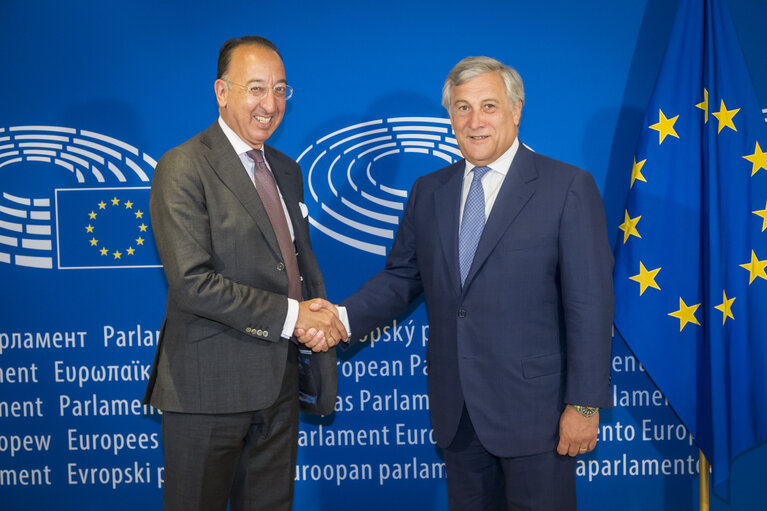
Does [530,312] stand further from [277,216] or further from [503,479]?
[277,216]

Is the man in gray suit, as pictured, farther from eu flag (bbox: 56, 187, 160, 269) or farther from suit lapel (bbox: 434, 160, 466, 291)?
eu flag (bbox: 56, 187, 160, 269)

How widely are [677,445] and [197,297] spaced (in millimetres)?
2345

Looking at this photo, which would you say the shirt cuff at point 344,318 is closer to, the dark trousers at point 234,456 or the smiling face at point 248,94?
the dark trousers at point 234,456

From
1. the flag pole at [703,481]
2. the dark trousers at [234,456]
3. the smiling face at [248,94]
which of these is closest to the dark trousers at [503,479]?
the dark trousers at [234,456]

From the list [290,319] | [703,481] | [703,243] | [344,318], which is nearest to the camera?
[290,319]

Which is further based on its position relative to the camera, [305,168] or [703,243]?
[305,168]

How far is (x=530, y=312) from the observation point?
200cm

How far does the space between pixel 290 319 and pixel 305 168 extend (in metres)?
1.06

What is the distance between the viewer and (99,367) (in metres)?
2.97

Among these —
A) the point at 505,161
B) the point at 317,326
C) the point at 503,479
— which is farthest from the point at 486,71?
the point at 503,479

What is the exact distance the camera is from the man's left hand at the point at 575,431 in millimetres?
1964

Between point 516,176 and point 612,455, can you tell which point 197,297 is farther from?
point 612,455

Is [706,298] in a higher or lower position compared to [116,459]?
higher

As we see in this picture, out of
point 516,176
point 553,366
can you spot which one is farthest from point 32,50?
point 553,366
